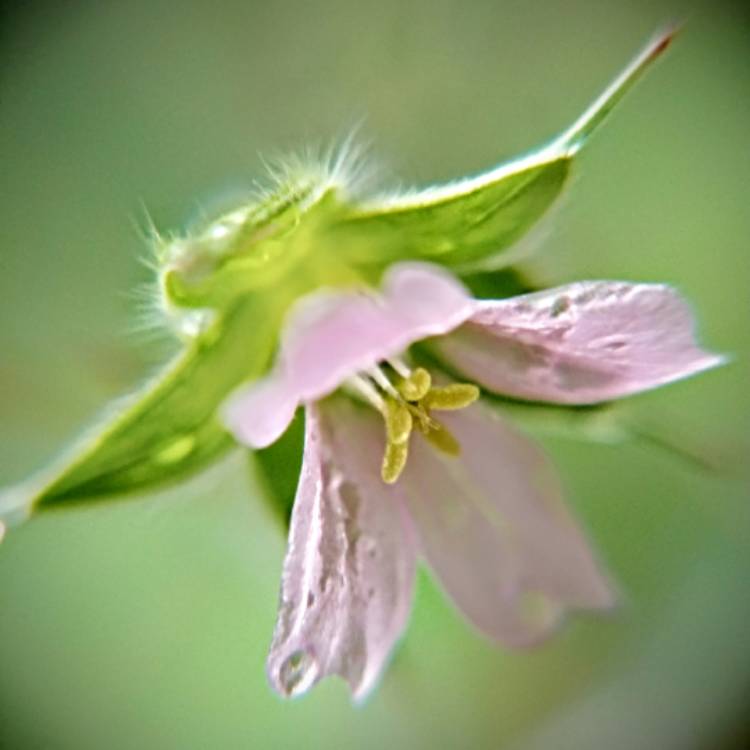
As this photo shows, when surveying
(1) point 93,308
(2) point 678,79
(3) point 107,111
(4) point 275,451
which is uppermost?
(3) point 107,111

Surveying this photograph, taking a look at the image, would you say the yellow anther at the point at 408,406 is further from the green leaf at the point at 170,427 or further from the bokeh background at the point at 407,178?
the bokeh background at the point at 407,178

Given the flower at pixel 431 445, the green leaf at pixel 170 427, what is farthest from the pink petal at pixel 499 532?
the green leaf at pixel 170 427

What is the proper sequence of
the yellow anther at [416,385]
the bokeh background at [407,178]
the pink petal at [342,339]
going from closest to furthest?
the pink petal at [342,339] → the yellow anther at [416,385] → the bokeh background at [407,178]

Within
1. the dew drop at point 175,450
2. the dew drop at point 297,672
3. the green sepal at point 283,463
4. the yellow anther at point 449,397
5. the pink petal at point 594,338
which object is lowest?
the dew drop at point 297,672

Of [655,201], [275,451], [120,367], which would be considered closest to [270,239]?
[275,451]

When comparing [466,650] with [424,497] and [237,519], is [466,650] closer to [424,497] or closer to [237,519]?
[237,519]

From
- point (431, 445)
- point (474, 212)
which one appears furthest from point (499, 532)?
point (474, 212)

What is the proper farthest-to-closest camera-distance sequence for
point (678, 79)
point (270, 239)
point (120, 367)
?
point (678, 79) < point (120, 367) < point (270, 239)

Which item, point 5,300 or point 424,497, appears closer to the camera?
point 424,497
